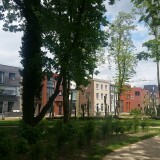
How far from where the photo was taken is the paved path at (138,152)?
11.6 meters

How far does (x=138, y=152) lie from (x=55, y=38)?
27.4 ft

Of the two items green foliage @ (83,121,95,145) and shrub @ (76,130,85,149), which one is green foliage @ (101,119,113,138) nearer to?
green foliage @ (83,121,95,145)

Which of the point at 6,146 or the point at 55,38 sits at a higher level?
the point at 55,38

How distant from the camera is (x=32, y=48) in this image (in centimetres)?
2014

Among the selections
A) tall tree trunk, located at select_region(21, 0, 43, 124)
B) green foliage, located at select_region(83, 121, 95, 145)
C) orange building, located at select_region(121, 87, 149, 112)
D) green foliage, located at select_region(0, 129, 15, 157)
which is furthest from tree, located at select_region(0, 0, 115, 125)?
orange building, located at select_region(121, 87, 149, 112)

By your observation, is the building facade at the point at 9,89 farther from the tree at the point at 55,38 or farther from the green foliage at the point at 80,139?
the green foliage at the point at 80,139

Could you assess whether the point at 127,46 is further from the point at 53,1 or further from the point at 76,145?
the point at 76,145

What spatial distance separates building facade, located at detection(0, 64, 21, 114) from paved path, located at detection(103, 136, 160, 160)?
50.2 meters

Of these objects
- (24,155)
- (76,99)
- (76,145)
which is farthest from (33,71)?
(76,99)

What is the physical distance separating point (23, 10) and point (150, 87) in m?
111

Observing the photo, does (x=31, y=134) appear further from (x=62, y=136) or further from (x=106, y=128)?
(x=106, y=128)

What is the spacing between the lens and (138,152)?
1274cm

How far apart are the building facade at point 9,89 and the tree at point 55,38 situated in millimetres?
43044

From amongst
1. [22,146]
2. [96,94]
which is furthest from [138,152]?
[96,94]
